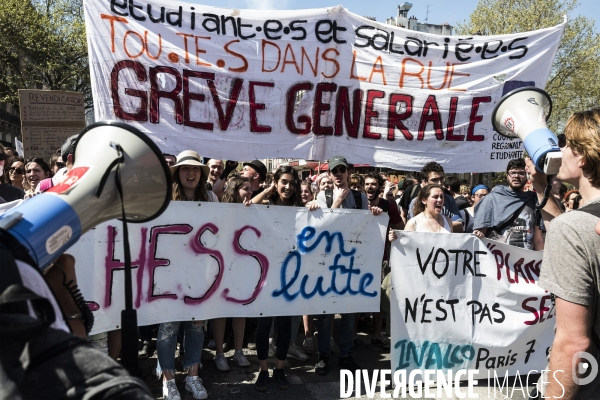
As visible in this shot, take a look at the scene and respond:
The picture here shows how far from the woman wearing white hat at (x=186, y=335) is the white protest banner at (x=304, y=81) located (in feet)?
0.79

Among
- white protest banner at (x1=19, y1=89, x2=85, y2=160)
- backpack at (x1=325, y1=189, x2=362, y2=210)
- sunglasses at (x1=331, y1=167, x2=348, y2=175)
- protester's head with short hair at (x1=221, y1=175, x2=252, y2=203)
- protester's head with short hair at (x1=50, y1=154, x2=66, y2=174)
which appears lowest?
backpack at (x1=325, y1=189, x2=362, y2=210)

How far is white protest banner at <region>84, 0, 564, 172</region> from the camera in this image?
364 centimetres

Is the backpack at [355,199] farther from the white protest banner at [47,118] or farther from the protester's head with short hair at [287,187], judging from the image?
the white protest banner at [47,118]

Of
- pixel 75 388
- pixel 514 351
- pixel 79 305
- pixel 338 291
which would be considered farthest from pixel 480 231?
pixel 75 388

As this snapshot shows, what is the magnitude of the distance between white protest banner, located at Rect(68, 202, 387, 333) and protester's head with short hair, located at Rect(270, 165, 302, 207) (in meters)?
0.31

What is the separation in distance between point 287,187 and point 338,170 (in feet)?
1.48

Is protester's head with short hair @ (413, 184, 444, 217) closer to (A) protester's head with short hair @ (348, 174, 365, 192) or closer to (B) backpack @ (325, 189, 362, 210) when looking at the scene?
(B) backpack @ (325, 189, 362, 210)

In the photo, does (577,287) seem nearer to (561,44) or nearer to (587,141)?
(587,141)

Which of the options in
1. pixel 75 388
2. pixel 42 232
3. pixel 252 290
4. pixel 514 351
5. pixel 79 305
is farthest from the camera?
pixel 514 351

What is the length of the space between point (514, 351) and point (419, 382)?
0.87 m

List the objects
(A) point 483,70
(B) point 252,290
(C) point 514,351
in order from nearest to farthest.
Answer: (B) point 252,290
(C) point 514,351
(A) point 483,70

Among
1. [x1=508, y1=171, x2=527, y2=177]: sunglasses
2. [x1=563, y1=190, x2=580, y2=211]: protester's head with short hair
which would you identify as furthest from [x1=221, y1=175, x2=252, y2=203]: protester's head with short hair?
[x1=563, y1=190, x2=580, y2=211]: protester's head with short hair

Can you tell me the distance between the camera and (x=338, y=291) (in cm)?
394

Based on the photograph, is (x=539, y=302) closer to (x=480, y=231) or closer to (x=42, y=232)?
(x=480, y=231)
